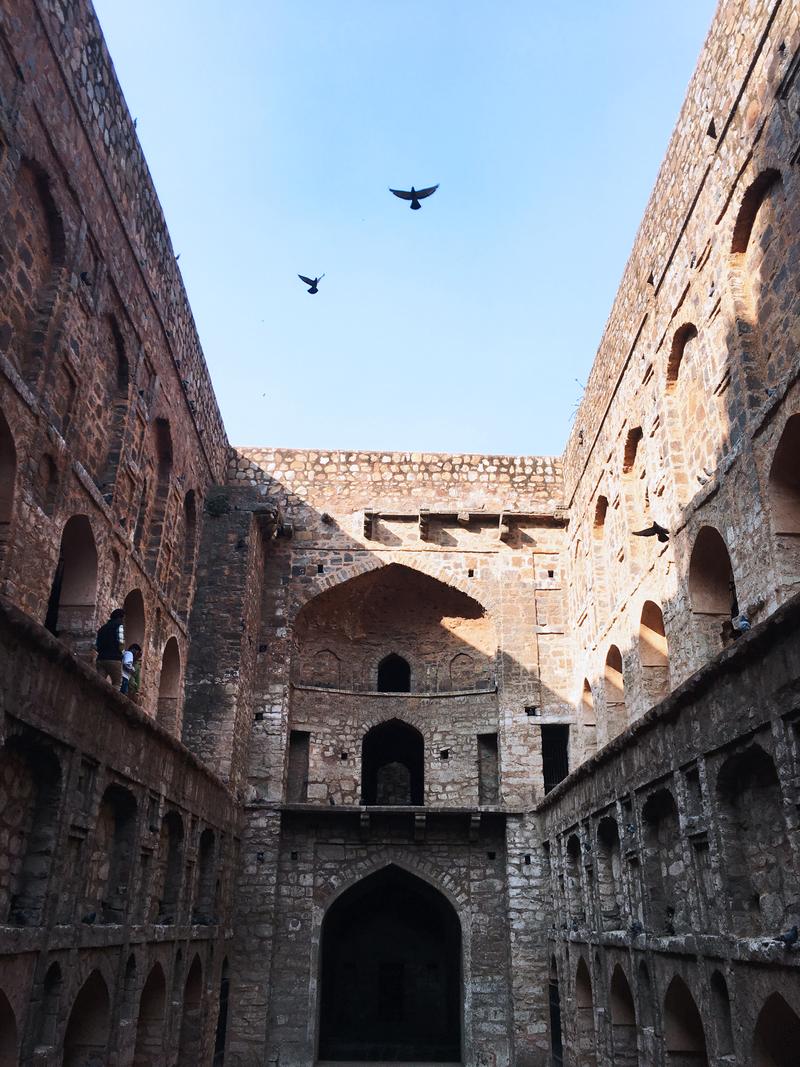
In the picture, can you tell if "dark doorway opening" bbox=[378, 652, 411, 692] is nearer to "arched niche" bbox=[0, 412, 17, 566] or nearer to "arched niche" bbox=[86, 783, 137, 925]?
"arched niche" bbox=[86, 783, 137, 925]

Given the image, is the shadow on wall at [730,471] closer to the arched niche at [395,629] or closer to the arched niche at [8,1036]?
the arched niche at [395,629]

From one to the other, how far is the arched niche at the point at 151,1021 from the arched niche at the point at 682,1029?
4.96 m

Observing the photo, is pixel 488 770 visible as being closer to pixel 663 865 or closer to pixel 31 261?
pixel 663 865

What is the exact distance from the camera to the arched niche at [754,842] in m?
6.03

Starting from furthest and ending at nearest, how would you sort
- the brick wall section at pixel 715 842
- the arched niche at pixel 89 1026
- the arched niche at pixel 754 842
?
the arched niche at pixel 89 1026
the arched niche at pixel 754 842
the brick wall section at pixel 715 842

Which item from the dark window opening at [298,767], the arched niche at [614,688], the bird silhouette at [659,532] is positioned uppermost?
the bird silhouette at [659,532]

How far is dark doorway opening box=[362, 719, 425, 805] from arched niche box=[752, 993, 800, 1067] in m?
10.7

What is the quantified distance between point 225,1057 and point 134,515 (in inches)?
303

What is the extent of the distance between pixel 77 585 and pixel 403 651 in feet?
26.2

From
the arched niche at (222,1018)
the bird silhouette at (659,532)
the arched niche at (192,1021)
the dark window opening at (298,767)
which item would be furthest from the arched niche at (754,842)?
the dark window opening at (298,767)

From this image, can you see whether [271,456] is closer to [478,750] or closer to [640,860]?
[478,750]

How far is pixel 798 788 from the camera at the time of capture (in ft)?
17.8

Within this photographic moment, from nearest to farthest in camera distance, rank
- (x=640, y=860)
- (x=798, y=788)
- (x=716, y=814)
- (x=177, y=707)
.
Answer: (x=798, y=788), (x=716, y=814), (x=640, y=860), (x=177, y=707)

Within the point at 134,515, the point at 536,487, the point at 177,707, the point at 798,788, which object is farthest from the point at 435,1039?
the point at 798,788
